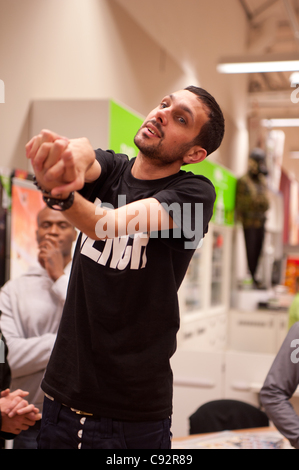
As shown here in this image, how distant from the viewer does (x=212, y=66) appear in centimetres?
549

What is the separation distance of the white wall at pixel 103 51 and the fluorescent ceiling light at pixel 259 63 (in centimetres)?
41

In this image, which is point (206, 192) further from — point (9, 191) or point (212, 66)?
point (212, 66)

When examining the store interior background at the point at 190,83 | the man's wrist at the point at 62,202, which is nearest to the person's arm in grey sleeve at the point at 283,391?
the man's wrist at the point at 62,202

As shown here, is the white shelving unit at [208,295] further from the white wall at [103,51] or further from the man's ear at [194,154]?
the man's ear at [194,154]

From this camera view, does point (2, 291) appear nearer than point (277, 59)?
Yes

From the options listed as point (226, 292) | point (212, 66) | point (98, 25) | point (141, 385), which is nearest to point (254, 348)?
point (226, 292)

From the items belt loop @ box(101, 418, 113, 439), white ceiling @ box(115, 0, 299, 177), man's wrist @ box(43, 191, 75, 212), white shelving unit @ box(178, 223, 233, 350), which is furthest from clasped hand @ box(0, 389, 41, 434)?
white shelving unit @ box(178, 223, 233, 350)

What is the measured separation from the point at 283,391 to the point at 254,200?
4.68 metres

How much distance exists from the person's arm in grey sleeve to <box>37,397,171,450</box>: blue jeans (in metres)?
0.79

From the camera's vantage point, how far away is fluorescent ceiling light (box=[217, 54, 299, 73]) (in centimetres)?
425

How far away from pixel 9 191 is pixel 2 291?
472 millimetres

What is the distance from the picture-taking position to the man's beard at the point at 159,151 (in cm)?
115

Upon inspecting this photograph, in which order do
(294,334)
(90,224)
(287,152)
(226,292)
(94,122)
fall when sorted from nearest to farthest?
(90,224), (294,334), (94,122), (226,292), (287,152)
